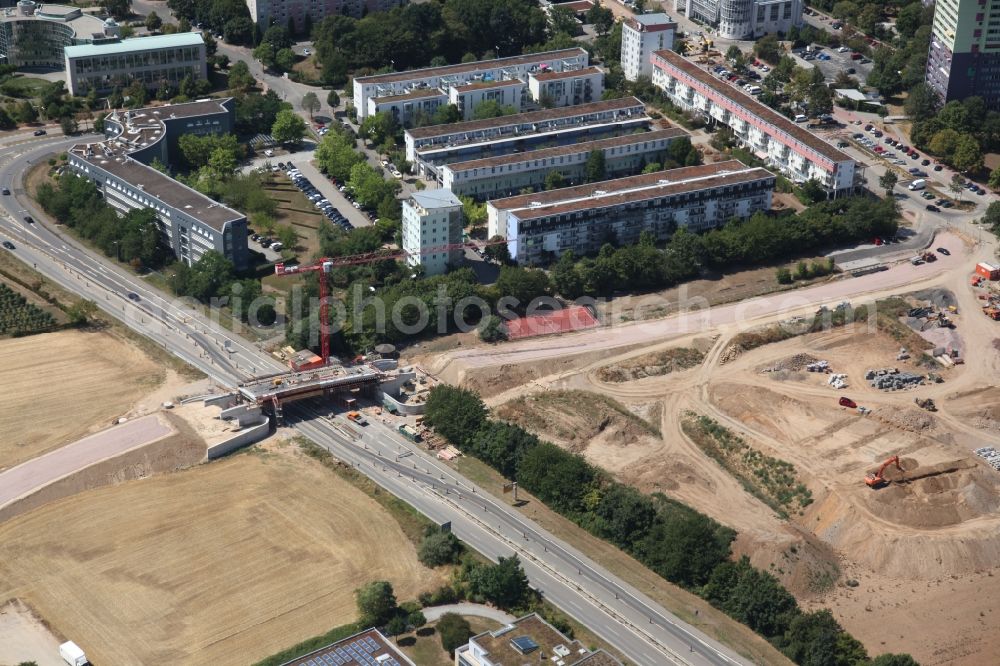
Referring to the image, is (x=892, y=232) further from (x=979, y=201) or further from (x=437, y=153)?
(x=437, y=153)

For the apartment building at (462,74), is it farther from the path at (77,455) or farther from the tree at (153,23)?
the path at (77,455)

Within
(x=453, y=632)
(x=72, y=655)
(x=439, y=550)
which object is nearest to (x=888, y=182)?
(x=439, y=550)

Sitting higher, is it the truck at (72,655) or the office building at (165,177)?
the office building at (165,177)

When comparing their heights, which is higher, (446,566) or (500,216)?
(500,216)

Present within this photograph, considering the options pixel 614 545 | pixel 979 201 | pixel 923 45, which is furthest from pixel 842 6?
pixel 614 545

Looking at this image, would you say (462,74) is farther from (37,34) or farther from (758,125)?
(37,34)

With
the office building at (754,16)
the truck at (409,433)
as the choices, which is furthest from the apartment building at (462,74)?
the truck at (409,433)
